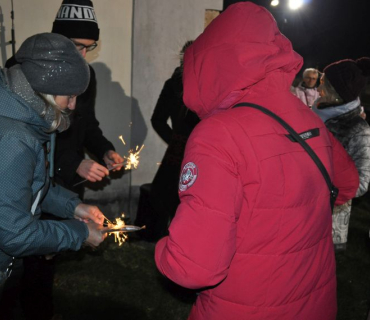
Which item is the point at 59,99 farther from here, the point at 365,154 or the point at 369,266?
the point at 369,266

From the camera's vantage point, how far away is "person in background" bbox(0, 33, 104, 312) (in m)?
2.12

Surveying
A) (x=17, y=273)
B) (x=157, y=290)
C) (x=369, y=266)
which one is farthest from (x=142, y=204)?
(x=369, y=266)

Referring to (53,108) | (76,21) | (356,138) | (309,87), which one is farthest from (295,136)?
(309,87)

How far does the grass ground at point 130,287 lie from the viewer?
4336 millimetres

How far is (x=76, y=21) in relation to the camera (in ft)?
12.9

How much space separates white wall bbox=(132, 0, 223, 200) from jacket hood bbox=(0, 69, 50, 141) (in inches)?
137

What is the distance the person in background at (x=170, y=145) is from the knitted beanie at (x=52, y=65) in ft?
6.79

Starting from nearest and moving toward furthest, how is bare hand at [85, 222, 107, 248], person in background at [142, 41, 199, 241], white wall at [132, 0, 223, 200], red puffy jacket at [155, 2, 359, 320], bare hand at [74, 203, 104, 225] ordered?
red puffy jacket at [155, 2, 359, 320], bare hand at [85, 222, 107, 248], bare hand at [74, 203, 104, 225], person in background at [142, 41, 199, 241], white wall at [132, 0, 223, 200]

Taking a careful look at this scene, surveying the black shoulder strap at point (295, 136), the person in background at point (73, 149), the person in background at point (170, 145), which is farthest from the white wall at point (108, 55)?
the black shoulder strap at point (295, 136)

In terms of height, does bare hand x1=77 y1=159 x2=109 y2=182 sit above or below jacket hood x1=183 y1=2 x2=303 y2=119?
below

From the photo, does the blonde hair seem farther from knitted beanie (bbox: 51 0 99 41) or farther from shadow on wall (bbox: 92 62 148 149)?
shadow on wall (bbox: 92 62 148 149)

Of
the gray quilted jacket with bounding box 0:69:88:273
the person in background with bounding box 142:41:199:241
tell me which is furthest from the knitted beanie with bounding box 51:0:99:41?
the gray quilted jacket with bounding box 0:69:88:273

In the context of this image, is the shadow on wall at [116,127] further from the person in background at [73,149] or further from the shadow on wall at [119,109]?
the person in background at [73,149]

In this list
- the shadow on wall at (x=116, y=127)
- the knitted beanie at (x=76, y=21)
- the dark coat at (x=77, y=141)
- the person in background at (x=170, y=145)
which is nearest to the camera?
the dark coat at (x=77, y=141)
